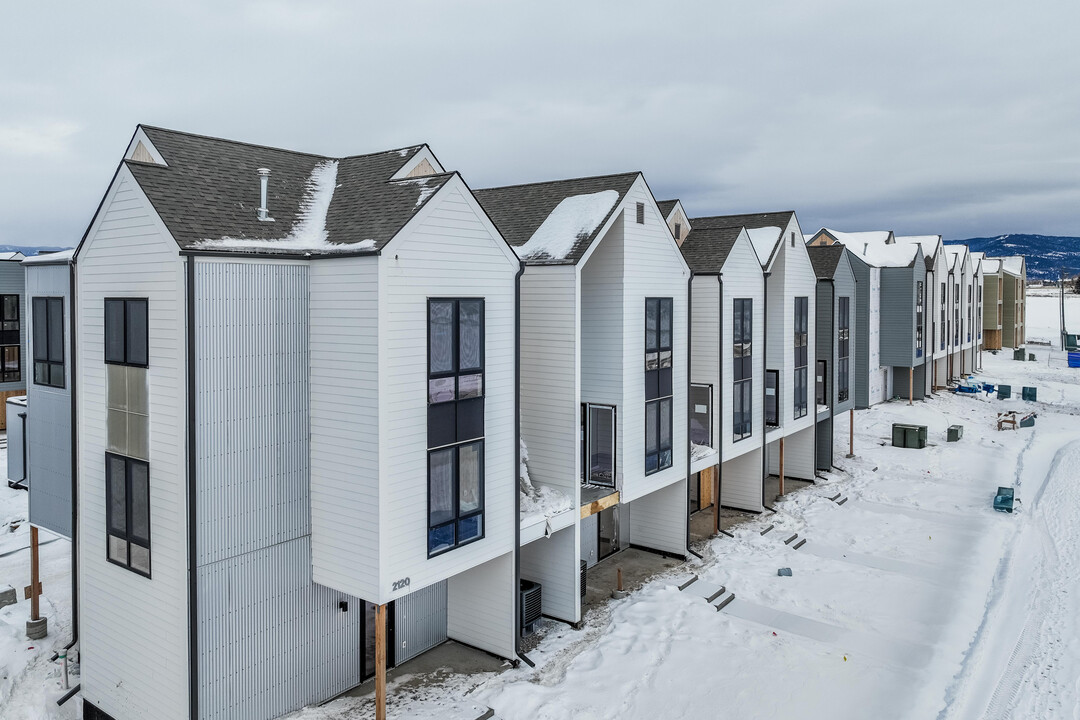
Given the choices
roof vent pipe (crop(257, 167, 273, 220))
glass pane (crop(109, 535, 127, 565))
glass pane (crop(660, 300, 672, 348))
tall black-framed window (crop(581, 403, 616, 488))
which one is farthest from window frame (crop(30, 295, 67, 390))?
glass pane (crop(660, 300, 672, 348))

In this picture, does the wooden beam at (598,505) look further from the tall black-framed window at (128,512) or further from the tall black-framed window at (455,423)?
the tall black-framed window at (128,512)

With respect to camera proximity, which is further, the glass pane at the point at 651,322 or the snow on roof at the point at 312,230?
the glass pane at the point at 651,322

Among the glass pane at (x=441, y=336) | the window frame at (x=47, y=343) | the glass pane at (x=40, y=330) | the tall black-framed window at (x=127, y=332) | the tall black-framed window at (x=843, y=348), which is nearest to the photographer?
the tall black-framed window at (x=127, y=332)

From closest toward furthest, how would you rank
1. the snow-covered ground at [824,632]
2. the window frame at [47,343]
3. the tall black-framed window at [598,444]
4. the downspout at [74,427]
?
the snow-covered ground at [824,632], the downspout at [74,427], the window frame at [47,343], the tall black-framed window at [598,444]

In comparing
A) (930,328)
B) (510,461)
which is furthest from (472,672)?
(930,328)

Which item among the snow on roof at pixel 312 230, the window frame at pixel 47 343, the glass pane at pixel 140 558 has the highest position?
the snow on roof at pixel 312 230

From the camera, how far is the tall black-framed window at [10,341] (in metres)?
36.7

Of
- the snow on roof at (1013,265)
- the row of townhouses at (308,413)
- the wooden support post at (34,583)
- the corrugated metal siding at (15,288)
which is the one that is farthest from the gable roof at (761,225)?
the snow on roof at (1013,265)

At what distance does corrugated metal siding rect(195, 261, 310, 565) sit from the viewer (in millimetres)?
10578

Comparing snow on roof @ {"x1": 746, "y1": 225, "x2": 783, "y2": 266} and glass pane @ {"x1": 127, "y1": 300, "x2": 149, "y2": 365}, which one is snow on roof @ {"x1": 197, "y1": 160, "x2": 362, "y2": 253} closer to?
glass pane @ {"x1": 127, "y1": 300, "x2": 149, "y2": 365}

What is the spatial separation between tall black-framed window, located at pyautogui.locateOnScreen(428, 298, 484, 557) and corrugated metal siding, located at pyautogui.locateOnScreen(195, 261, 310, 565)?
2.02m

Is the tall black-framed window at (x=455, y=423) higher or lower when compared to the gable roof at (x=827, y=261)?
lower

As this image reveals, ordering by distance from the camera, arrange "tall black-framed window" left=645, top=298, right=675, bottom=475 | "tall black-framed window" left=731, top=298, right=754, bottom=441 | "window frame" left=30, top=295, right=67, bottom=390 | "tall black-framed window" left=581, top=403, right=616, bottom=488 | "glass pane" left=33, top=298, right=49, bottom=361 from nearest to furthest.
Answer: "window frame" left=30, top=295, right=67, bottom=390
"glass pane" left=33, top=298, right=49, bottom=361
"tall black-framed window" left=581, top=403, right=616, bottom=488
"tall black-framed window" left=645, top=298, right=675, bottom=475
"tall black-framed window" left=731, top=298, right=754, bottom=441

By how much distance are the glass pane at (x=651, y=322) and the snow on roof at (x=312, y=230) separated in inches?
283
